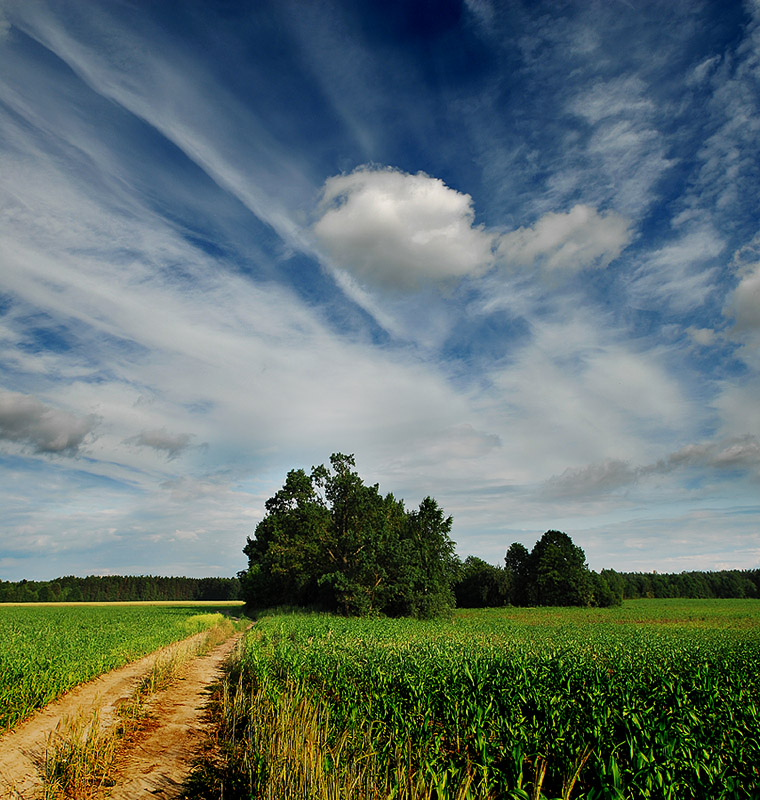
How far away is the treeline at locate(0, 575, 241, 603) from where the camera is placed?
12488cm

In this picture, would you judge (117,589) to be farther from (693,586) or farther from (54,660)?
(693,586)

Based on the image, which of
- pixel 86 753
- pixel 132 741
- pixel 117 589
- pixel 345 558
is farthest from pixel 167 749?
pixel 117 589

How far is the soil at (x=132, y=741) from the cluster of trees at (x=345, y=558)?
26.9 m

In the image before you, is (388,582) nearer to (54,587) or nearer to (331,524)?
(331,524)

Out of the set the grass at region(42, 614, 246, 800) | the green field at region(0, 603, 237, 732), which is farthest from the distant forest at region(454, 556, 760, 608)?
the grass at region(42, 614, 246, 800)

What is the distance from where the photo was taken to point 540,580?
85375mm

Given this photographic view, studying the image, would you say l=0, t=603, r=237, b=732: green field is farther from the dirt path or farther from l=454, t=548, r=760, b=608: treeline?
l=454, t=548, r=760, b=608: treeline

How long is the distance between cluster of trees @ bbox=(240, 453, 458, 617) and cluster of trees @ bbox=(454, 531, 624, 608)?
39.1m

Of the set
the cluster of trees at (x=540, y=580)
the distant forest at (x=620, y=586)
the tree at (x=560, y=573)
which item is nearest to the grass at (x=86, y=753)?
the distant forest at (x=620, y=586)

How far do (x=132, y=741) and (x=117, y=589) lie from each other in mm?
159922

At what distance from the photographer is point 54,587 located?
436 ft

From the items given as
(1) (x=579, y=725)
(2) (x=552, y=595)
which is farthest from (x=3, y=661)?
(2) (x=552, y=595)

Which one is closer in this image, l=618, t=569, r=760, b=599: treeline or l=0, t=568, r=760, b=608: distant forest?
l=0, t=568, r=760, b=608: distant forest

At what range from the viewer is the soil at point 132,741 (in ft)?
26.4
